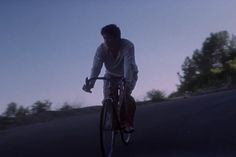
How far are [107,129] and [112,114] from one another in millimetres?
269

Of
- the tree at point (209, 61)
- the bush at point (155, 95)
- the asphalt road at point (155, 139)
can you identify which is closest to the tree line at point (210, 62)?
the tree at point (209, 61)

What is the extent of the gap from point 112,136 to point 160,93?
19.8m

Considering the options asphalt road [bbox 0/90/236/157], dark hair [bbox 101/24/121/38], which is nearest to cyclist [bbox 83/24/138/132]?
dark hair [bbox 101/24/121/38]

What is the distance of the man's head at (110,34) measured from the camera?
8.67m

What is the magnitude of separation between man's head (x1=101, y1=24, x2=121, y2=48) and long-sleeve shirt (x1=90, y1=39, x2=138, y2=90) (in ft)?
0.56

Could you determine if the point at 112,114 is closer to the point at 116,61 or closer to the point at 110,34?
the point at 116,61

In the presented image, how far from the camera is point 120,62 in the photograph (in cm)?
909

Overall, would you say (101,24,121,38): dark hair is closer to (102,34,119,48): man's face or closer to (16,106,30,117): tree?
(102,34,119,48): man's face

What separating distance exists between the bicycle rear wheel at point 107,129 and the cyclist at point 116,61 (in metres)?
0.44

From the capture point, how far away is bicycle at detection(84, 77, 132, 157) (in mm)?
8227

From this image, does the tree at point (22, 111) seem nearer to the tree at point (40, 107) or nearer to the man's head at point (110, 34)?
the tree at point (40, 107)

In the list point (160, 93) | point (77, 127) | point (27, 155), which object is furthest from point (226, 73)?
point (27, 155)

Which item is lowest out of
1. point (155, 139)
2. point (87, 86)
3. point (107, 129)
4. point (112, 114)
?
point (155, 139)

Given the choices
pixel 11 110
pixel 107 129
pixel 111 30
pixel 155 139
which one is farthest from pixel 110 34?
pixel 11 110
